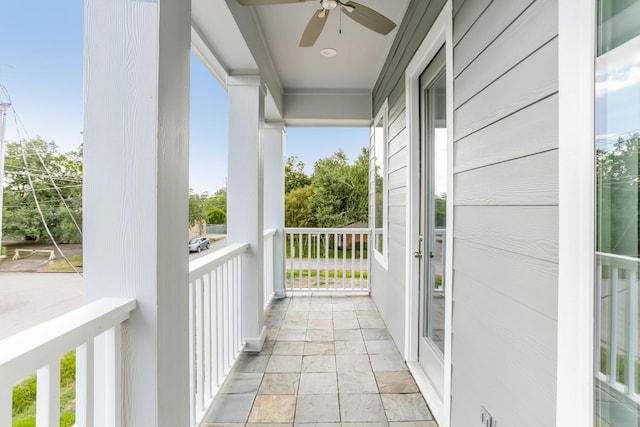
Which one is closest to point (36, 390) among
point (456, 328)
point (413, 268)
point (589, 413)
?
point (589, 413)

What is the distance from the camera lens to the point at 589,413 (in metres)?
0.87

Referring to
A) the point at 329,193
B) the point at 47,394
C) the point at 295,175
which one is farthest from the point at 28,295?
the point at 295,175

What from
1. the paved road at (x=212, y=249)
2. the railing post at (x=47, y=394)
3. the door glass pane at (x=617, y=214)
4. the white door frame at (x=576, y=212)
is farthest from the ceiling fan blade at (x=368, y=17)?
the railing post at (x=47, y=394)

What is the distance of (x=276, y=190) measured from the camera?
15.7ft

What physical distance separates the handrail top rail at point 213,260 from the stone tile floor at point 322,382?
0.90 m

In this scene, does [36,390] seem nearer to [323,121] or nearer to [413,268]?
[413,268]

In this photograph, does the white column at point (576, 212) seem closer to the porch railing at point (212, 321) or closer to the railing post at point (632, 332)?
the railing post at point (632, 332)

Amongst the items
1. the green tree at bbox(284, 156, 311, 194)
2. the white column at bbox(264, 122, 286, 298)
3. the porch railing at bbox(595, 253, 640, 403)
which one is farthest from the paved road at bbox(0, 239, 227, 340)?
the green tree at bbox(284, 156, 311, 194)

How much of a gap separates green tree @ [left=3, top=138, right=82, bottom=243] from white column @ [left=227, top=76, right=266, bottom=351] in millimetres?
1856

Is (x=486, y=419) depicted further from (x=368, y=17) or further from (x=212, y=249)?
(x=368, y=17)

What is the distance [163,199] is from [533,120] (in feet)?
4.20

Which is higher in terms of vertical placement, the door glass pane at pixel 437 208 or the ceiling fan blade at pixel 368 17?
the ceiling fan blade at pixel 368 17

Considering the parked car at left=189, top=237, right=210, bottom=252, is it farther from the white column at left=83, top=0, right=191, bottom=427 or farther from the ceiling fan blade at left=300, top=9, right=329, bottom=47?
the ceiling fan blade at left=300, top=9, right=329, bottom=47

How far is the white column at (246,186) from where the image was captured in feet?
9.84
